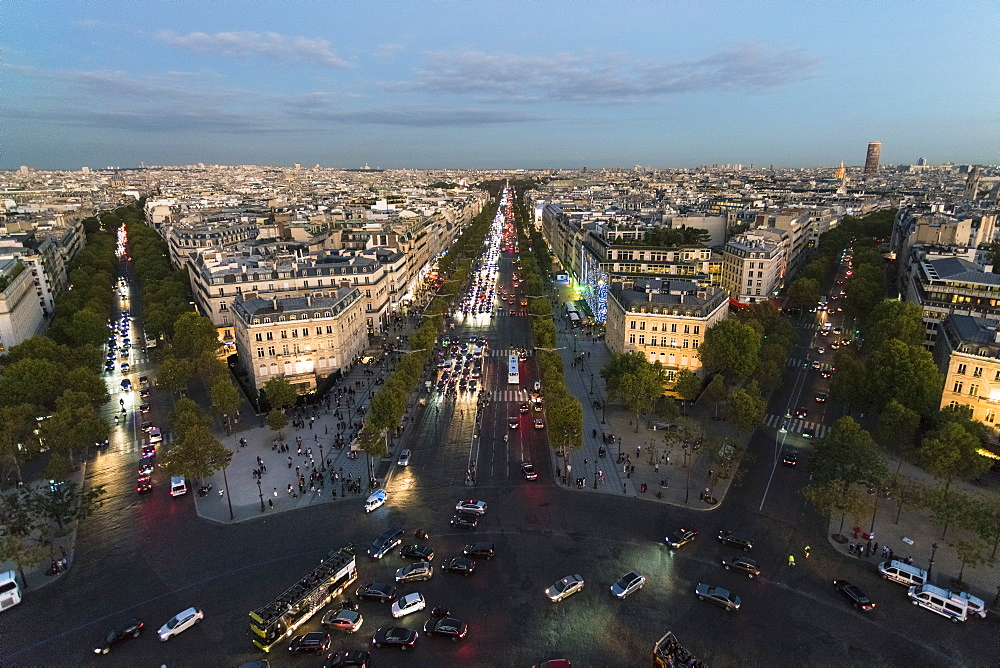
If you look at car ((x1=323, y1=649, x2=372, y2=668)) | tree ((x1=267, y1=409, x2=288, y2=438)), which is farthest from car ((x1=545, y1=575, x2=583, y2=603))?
tree ((x1=267, y1=409, x2=288, y2=438))

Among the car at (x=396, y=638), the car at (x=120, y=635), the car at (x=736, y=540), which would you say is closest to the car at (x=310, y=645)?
the car at (x=396, y=638)

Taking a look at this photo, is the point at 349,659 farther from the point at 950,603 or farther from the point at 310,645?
the point at 950,603

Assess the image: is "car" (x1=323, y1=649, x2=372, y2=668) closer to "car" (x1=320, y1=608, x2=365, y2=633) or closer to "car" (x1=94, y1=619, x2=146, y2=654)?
"car" (x1=320, y1=608, x2=365, y2=633)

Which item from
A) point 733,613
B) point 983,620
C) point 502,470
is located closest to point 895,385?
point 983,620

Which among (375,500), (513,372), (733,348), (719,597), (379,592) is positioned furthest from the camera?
(513,372)

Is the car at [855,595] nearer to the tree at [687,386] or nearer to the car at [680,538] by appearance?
the car at [680,538]

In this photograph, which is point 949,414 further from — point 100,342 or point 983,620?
point 100,342

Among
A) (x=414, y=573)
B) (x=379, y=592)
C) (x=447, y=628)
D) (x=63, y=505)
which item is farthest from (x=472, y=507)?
(x=63, y=505)
